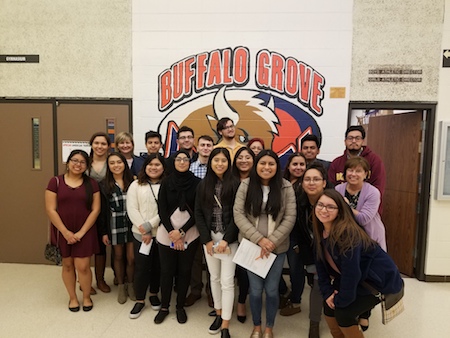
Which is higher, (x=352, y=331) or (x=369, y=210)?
(x=369, y=210)

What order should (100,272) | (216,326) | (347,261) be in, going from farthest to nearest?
1. (100,272)
2. (216,326)
3. (347,261)

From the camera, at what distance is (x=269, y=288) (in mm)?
2320

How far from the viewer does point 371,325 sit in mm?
2695

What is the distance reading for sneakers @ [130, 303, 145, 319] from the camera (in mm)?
2697

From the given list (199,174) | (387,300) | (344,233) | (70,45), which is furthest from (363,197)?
(70,45)

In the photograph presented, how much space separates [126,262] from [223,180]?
1.43m

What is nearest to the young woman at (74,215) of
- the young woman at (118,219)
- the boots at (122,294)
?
the young woman at (118,219)

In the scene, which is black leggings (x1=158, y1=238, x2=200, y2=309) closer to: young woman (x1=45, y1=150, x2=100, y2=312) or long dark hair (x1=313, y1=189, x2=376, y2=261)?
young woman (x1=45, y1=150, x2=100, y2=312)

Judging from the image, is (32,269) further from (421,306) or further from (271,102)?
(421,306)

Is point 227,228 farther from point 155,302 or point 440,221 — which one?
point 440,221

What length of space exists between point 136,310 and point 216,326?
29.8 inches

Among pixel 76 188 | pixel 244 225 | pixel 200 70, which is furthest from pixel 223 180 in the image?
pixel 200 70

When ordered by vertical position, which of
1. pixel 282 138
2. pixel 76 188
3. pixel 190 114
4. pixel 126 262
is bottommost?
pixel 126 262

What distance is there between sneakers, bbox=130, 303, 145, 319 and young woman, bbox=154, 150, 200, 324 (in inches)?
8.5
